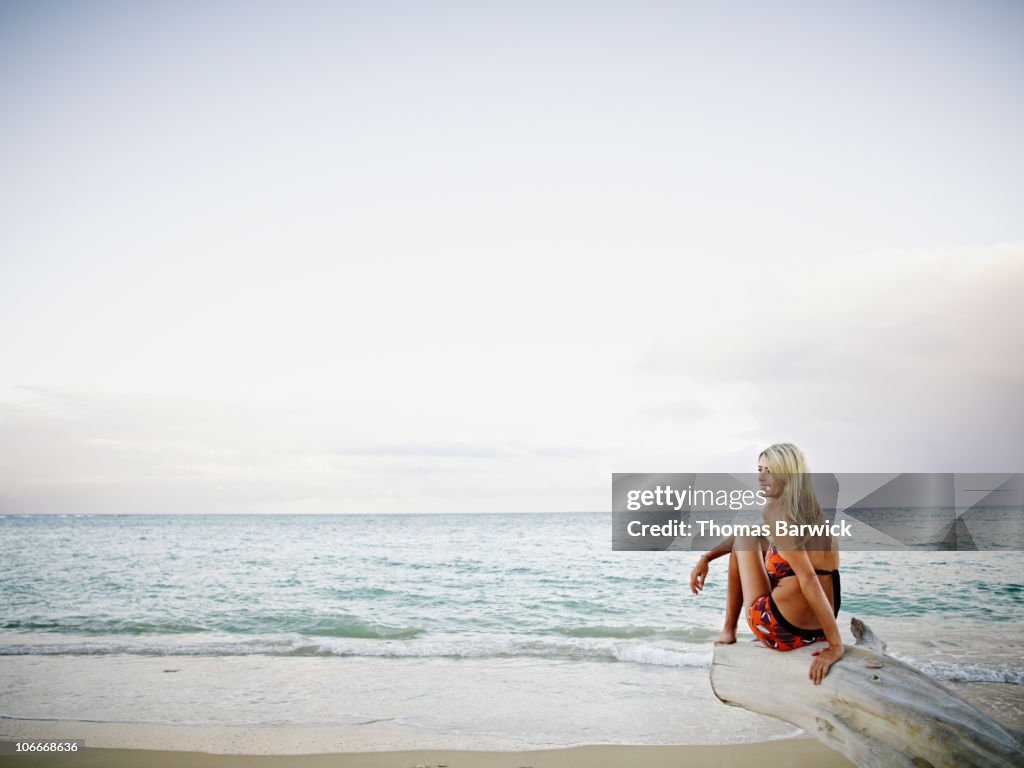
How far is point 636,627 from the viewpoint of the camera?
12352mm

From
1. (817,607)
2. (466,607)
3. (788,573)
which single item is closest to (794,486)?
(788,573)

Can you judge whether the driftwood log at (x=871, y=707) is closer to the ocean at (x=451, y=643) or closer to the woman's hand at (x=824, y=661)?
the woman's hand at (x=824, y=661)

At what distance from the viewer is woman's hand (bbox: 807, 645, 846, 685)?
360cm

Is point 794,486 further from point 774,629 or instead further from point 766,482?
point 774,629

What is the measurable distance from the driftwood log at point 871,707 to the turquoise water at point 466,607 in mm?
6172

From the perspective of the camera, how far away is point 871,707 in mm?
3408

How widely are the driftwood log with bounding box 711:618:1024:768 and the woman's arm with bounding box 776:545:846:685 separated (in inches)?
3.1

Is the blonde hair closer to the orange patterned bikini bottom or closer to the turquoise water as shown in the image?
the orange patterned bikini bottom

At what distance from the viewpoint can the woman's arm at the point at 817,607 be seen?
3.56 meters

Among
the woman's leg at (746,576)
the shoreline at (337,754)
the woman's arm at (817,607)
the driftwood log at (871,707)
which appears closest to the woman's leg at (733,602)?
the woman's leg at (746,576)

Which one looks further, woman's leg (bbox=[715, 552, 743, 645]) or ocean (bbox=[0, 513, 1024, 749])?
ocean (bbox=[0, 513, 1024, 749])

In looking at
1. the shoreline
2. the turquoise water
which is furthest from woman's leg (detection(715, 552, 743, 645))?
the turquoise water

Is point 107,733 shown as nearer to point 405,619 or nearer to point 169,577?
point 405,619

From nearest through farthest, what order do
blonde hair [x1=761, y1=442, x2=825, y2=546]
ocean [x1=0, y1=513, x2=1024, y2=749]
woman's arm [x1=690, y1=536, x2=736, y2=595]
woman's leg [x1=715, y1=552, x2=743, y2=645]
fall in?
blonde hair [x1=761, y1=442, x2=825, y2=546]
woman's leg [x1=715, y1=552, x2=743, y2=645]
woman's arm [x1=690, y1=536, x2=736, y2=595]
ocean [x1=0, y1=513, x2=1024, y2=749]
